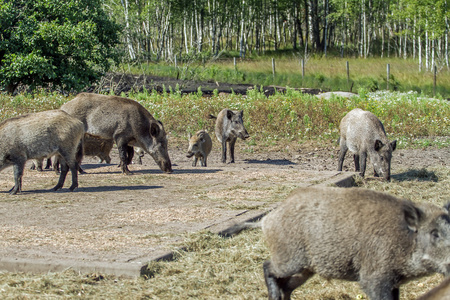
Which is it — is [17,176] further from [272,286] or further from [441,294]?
[441,294]

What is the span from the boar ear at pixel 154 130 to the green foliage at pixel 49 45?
1038cm

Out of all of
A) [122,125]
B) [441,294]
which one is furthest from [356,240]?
[122,125]

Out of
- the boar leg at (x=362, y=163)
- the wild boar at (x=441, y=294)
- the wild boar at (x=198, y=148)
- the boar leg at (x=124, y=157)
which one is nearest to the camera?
the wild boar at (x=441, y=294)

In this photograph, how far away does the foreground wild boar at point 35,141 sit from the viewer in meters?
8.91

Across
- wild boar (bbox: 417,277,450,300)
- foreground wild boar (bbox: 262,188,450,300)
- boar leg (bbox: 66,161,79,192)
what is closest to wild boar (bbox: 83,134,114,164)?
boar leg (bbox: 66,161,79,192)

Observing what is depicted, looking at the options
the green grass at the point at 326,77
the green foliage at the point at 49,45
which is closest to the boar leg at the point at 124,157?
the green foliage at the point at 49,45

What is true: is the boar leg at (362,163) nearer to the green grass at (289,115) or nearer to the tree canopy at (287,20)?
the green grass at (289,115)

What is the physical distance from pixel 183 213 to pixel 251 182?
2570 millimetres

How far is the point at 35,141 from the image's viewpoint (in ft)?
29.2

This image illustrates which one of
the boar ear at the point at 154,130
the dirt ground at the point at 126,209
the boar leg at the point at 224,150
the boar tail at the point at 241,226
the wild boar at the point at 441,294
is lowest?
the boar leg at the point at 224,150

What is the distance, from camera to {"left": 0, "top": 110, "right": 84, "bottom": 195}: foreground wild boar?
351 inches

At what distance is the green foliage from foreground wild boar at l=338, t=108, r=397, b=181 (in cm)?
1220

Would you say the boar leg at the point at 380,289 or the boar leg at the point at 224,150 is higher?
the boar leg at the point at 380,289

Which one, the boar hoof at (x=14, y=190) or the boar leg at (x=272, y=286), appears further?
the boar hoof at (x=14, y=190)
